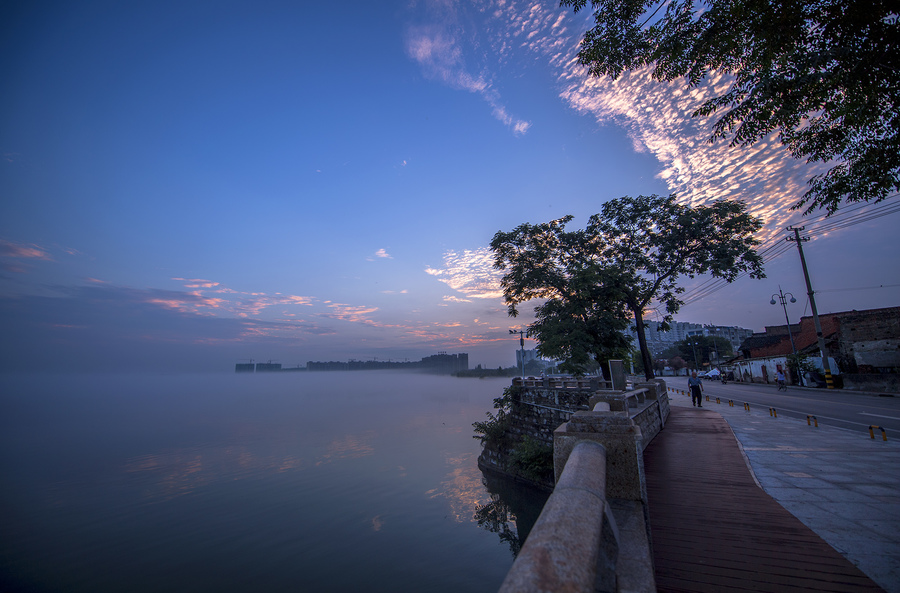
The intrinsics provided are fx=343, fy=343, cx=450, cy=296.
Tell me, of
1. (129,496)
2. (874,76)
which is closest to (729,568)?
(874,76)

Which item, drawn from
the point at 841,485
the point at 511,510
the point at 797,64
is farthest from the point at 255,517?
the point at 797,64

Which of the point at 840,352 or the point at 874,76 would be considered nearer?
the point at 874,76

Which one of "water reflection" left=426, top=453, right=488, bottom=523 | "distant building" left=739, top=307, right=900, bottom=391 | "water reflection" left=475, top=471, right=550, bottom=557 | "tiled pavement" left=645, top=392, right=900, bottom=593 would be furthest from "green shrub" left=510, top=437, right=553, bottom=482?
"distant building" left=739, top=307, right=900, bottom=391

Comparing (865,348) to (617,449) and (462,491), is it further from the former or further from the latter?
(617,449)

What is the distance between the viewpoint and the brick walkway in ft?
11.4

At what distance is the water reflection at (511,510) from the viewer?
13584 mm

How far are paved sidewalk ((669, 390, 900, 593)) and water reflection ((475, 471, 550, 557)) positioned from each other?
7544 millimetres

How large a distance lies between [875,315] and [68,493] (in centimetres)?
5728

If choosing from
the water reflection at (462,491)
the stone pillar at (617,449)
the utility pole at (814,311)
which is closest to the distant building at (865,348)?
the utility pole at (814,311)

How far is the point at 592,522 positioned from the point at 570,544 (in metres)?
0.38

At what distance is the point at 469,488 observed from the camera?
60.0ft

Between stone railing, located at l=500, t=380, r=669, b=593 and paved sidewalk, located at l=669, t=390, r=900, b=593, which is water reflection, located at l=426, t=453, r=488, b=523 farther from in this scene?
stone railing, located at l=500, t=380, r=669, b=593

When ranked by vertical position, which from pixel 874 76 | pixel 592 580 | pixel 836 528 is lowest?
pixel 836 528

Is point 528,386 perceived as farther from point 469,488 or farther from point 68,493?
point 68,493
